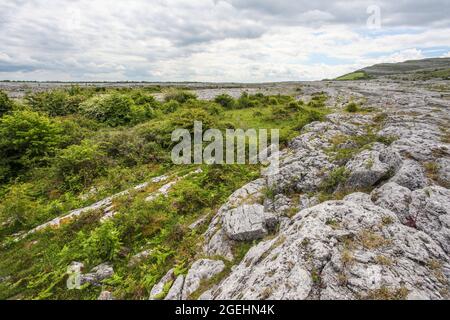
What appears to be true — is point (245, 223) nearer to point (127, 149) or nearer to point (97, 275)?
point (97, 275)

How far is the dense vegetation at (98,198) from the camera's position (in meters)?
9.87

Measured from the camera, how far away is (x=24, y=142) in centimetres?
2078

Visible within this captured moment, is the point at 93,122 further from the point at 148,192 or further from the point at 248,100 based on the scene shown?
the point at 248,100

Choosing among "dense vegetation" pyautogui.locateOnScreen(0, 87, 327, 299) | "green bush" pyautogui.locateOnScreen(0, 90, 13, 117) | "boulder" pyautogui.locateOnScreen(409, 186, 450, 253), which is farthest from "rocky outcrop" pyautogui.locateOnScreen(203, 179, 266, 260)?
"green bush" pyautogui.locateOnScreen(0, 90, 13, 117)

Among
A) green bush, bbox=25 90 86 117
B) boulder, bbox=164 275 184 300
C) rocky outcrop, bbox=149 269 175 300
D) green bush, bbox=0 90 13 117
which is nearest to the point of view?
boulder, bbox=164 275 184 300

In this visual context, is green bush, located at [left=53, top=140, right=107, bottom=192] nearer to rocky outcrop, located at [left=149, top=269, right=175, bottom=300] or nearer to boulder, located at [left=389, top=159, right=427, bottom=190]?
rocky outcrop, located at [left=149, top=269, right=175, bottom=300]

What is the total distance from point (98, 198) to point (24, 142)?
33.3 ft

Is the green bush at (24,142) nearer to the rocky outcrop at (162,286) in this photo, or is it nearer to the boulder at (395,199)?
the rocky outcrop at (162,286)

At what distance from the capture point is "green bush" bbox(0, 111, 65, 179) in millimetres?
20083

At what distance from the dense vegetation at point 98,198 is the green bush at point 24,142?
2.7 inches

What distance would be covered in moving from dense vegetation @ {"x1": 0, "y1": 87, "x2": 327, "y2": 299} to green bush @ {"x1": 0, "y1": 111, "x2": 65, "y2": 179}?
0.07 metres

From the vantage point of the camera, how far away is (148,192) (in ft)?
50.2

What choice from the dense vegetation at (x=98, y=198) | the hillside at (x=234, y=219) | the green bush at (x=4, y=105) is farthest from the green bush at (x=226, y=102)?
the green bush at (x=4, y=105)
